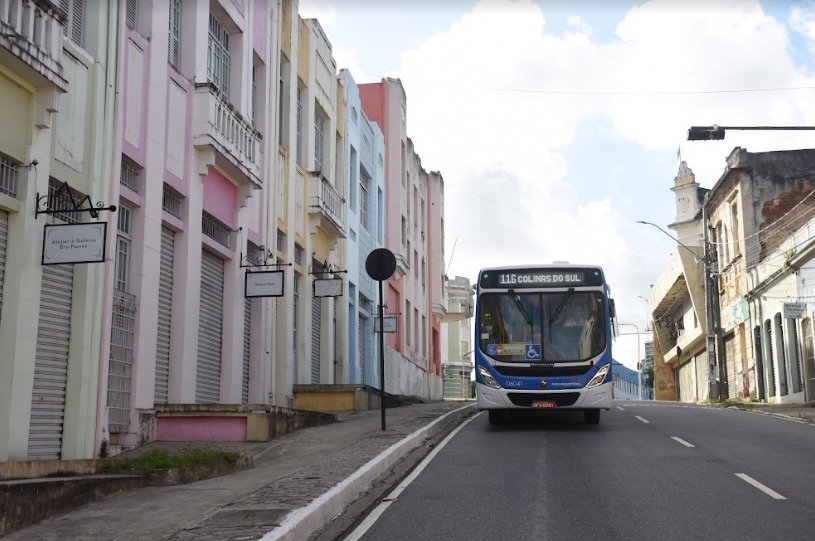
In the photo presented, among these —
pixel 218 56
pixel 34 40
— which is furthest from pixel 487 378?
pixel 34 40

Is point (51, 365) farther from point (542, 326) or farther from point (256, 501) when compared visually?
point (542, 326)

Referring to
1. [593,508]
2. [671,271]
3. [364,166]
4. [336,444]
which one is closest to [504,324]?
[336,444]

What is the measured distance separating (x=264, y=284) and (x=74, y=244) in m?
7.70

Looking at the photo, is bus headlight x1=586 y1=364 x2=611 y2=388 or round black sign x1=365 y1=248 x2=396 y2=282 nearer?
round black sign x1=365 y1=248 x2=396 y2=282

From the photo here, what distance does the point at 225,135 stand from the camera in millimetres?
18016

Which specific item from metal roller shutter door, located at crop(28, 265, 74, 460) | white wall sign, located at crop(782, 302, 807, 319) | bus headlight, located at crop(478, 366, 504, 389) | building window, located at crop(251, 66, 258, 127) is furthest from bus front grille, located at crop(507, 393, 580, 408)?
white wall sign, located at crop(782, 302, 807, 319)

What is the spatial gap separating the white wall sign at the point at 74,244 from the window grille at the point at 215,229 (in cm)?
615

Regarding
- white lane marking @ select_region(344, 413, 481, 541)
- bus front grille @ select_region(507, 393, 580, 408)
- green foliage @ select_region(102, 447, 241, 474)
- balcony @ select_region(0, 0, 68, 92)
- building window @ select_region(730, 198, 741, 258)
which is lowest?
white lane marking @ select_region(344, 413, 481, 541)

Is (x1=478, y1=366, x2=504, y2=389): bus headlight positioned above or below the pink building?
→ below

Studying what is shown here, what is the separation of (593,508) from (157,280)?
328 inches

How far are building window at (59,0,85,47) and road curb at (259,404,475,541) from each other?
699 centimetres

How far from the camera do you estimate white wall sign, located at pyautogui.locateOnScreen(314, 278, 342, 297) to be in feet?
80.8

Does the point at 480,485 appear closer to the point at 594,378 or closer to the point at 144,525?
the point at 144,525

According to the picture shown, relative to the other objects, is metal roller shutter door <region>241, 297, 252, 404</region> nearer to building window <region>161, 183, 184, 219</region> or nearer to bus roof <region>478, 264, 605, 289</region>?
building window <region>161, 183, 184, 219</region>
